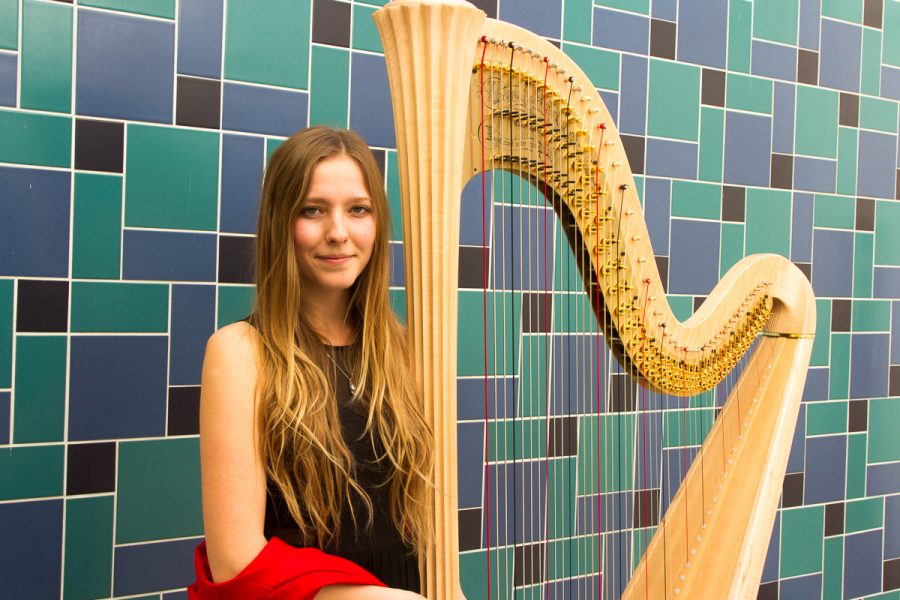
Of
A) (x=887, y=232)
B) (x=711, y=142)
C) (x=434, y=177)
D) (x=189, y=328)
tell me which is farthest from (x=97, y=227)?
(x=887, y=232)

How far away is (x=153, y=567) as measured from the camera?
5.61ft

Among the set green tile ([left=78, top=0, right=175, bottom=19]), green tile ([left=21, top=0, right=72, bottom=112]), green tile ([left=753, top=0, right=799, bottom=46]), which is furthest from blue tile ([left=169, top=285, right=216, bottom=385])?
green tile ([left=753, top=0, right=799, bottom=46])

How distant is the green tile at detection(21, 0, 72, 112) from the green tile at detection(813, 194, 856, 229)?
81.2 inches

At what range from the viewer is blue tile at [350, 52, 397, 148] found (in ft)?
6.17

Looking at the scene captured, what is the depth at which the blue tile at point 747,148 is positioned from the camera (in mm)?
2420

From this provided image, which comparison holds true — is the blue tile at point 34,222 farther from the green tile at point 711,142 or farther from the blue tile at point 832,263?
the blue tile at point 832,263

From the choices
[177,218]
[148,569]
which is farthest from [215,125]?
[148,569]

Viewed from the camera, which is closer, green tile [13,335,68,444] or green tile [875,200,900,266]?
green tile [13,335,68,444]

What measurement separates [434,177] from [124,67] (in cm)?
94

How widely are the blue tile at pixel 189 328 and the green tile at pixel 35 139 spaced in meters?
0.32

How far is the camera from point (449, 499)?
993 mm

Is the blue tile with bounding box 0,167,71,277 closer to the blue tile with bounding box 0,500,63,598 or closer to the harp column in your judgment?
the blue tile with bounding box 0,500,63,598

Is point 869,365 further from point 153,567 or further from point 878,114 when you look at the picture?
point 153,567

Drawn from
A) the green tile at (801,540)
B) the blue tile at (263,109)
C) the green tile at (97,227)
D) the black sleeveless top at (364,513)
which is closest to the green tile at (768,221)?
the green tile at (801,540)
